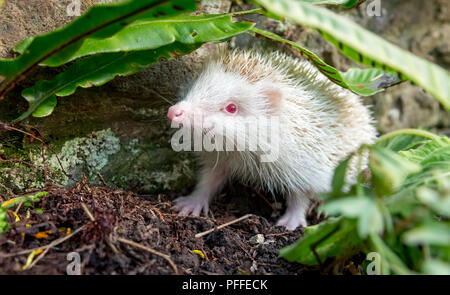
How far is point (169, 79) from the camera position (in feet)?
12.0

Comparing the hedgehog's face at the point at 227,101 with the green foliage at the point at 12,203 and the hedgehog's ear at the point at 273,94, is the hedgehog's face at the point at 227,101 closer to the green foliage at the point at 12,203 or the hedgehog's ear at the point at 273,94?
the hedgehog's ear at the point at 273,94

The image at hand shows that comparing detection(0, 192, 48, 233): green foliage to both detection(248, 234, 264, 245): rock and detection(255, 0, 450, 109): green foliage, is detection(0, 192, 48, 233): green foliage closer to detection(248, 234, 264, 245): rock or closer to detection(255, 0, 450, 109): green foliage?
detection(248, 234, 264, 245): rock

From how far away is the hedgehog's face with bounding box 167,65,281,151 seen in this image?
334cm

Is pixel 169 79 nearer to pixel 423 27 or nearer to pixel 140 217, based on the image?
pixel 140 217

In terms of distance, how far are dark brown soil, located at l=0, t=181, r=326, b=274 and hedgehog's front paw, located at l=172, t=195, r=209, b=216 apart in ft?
0.41

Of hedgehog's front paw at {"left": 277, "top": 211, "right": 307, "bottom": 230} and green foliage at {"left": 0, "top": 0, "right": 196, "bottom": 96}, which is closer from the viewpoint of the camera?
green foliage at {"left": 0, "top": 0, "right": 196, "bottom": 96}

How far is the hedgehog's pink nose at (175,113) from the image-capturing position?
3152mm

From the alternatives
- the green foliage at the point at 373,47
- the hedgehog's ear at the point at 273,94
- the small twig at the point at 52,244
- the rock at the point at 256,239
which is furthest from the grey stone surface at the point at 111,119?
the green foliage at the point at 373,47

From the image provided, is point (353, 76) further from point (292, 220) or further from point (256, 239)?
point (256, 239)

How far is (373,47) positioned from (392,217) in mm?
873

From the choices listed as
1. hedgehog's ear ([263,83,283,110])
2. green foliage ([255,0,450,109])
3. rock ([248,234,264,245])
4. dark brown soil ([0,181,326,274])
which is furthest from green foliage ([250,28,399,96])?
rock ([248,234,264,245])

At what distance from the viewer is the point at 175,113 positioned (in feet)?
10.4

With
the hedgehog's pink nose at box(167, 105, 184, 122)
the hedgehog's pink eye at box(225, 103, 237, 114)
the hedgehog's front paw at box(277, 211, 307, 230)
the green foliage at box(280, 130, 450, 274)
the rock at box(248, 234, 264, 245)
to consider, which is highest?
the hedgehog's pink eye at box(225, 103, 237, 114)
